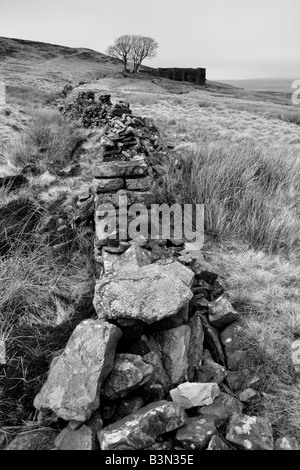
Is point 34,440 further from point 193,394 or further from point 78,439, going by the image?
point 193,394

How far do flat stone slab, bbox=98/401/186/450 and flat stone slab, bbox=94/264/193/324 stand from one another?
62cm

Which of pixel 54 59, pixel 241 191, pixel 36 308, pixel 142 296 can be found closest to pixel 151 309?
pixel 142 296

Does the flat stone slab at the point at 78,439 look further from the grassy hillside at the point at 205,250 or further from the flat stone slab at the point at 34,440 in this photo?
the grassy hillside at the point at 205,250

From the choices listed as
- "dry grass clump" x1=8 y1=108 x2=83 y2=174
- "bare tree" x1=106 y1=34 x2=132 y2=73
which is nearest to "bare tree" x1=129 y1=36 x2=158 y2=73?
"bare tree" x1=106 y1=34 x2=132 y2=73

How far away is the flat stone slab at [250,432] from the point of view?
2.03 metres

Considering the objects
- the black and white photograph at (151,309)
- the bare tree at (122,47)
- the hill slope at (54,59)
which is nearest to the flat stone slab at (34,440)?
the black and white photograph at (151,309)

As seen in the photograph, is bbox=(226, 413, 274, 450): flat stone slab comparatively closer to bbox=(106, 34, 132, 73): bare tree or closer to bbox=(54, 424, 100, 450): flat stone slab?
bbox=(54, 424, 100, 450): flat stone slab

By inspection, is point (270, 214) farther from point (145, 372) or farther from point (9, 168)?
point (9, 168)

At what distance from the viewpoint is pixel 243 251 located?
175 inches

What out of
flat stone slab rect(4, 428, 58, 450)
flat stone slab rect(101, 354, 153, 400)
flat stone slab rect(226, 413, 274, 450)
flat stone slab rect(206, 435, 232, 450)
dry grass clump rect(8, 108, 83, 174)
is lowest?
flat stone slab rect(4, 428, 58, 450)

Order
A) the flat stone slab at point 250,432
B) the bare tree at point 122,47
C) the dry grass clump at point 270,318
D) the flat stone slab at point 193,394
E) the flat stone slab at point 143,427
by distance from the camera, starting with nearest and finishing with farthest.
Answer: the flat stone slab at point 143,427
the flat stone slab at point 250,432
the flat stone slab at point 193,394
the dry grass clump at point 270,318
the bare tree at point 122,47

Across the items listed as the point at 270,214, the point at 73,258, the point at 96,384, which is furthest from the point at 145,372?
the point at 270,214

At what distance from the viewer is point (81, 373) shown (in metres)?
2.13

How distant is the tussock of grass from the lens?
4805mm
